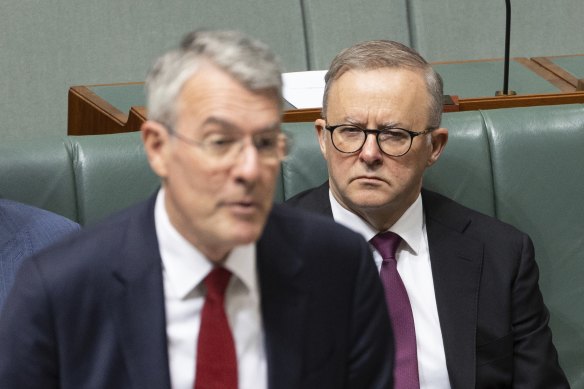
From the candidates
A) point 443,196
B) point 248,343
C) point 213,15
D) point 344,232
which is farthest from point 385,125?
point 213,15

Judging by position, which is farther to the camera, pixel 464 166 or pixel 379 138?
pixel 464 166

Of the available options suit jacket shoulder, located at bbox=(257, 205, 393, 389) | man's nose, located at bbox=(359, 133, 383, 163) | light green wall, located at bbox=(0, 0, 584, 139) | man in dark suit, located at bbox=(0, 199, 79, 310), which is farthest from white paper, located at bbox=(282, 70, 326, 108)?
light green wall, located at bbox=(0, 0, 584, 139)

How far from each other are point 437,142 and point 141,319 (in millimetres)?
807

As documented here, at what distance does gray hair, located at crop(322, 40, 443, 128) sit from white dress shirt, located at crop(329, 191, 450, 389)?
0.50 feet

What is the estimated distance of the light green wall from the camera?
3133 millimetres

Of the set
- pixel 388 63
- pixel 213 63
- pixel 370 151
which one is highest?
pixel 213 63

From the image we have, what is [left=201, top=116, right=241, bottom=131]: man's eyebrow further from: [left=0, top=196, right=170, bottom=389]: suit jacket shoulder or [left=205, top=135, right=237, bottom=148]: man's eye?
[left=0, top=196, right=170, bottom=389]: suit jacket shoulder

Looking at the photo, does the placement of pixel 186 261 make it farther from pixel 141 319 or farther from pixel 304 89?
pixel 304 89

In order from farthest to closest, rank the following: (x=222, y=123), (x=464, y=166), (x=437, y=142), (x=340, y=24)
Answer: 1. (x=340, y=24)
2. (x=464, y=166)
3. (x=437, y=142)
4. (x=222, y=123)

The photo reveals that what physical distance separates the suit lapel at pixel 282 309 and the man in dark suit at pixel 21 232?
52cm

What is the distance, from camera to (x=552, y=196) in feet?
6.28

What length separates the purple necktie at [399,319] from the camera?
164 centimetres

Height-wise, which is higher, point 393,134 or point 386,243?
point 393,134

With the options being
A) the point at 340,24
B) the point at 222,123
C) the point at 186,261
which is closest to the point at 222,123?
the point at 222,123
